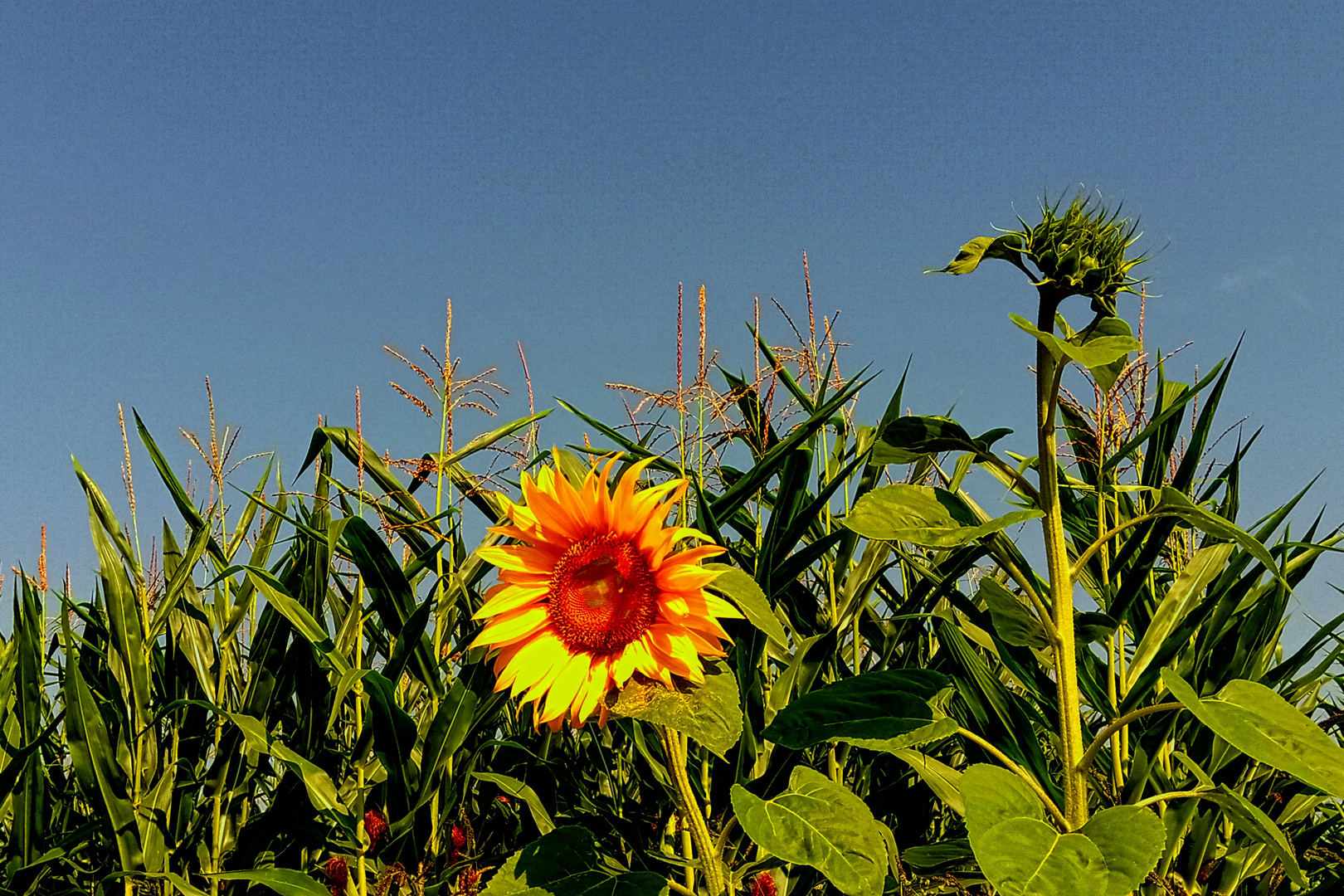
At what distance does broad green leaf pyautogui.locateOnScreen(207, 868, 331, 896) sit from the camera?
147cm

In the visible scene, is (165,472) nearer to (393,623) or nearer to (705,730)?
(393,623)

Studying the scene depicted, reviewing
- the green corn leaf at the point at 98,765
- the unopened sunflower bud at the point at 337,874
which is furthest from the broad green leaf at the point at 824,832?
the green corn leaf at the point at 98,765

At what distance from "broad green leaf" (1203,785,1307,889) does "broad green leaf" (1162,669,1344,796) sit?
2.9 inches

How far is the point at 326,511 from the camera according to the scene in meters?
1.92

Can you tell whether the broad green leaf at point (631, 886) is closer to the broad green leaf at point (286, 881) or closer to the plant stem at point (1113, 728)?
the plant stem at point (1113, 728)

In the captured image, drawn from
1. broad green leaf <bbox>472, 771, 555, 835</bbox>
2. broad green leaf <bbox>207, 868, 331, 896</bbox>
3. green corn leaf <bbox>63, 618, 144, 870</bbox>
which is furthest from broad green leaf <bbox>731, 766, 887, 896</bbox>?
green corn leaf <bbox>63, 618, 144, 870</bbox>

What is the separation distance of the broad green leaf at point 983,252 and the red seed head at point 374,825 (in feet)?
3.88

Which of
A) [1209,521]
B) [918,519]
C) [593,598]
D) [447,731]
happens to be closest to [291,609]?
[447,731]

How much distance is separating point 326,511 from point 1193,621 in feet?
4.80

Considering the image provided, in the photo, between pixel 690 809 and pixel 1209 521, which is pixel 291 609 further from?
pixel 1209 521

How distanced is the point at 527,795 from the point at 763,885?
0.36 metres

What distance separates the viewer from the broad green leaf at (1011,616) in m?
1.11

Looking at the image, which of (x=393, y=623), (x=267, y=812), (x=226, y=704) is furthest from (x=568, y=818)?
(x=226, y=704)

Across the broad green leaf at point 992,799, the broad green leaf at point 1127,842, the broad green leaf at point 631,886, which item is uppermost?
the broad green leaf at point 992,799
